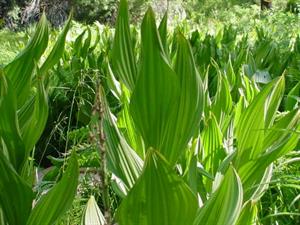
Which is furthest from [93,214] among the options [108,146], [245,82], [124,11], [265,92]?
[245,82]

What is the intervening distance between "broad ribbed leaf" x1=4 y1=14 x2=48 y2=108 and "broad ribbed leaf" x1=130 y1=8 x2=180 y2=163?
1.00 feet

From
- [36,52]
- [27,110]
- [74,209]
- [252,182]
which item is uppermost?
[36,52]

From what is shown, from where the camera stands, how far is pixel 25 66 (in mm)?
1270

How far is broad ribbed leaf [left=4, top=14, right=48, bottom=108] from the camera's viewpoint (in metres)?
1.26

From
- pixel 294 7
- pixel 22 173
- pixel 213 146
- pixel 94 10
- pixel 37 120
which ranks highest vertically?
pixel 37 120

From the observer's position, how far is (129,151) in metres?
1.11

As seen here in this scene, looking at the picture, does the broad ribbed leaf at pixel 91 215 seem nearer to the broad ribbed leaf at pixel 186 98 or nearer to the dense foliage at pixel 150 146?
the dense foliage at pixel 150 146

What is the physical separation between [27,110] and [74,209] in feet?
1.68

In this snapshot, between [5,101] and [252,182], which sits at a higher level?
[5,101]

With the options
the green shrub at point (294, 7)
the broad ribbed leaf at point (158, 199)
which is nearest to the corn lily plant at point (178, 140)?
the broad ribbed leaf at point (158, 199)

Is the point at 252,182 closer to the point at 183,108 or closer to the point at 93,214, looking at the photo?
the point at 183,108

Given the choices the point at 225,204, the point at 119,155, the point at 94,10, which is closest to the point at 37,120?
the point at 119,155

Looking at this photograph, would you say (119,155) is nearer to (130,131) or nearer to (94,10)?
(130,131)

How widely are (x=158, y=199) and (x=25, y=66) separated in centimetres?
57
